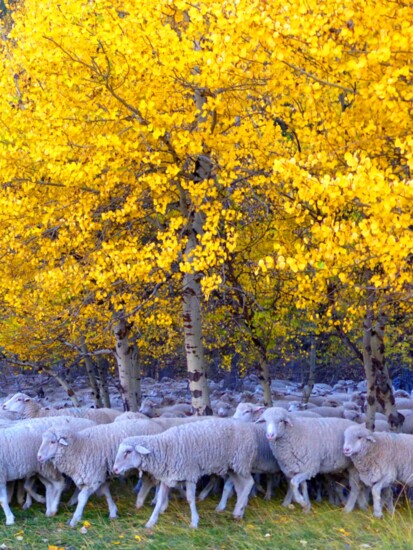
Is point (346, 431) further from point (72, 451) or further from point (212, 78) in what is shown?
point (212, 78)

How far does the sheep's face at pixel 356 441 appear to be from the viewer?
29.1ft

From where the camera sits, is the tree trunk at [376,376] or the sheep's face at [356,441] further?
the tree trunk at [376,376]

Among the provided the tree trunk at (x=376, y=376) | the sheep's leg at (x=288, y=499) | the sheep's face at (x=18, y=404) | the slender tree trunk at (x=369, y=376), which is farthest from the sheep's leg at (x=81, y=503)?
the slender tree trunk at (x=369, y=376)

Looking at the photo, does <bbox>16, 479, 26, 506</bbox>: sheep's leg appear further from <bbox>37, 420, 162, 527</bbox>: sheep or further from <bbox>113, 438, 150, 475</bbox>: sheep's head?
<bbox>113, 438, 150, 475</bbox>: sheep's head

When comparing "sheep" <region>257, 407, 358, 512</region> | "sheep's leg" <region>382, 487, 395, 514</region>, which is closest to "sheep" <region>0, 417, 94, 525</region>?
"sheep" <region>257, 407, 358, 512</region>

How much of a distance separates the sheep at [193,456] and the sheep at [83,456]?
66 cm

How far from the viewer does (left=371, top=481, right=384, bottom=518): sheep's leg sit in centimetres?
866

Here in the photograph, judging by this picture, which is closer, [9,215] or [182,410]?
[9,215]

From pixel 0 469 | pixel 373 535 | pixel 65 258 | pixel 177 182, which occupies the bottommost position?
pixel 373 535

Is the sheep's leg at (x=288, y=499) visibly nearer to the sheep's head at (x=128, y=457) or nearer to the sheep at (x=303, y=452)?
the sheep at (x=303, y=452)

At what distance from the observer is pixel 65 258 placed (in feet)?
38.8

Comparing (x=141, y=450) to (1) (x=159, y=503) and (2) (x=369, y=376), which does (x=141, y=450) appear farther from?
(2) (x=369, y=376)

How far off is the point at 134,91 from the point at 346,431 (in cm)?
581

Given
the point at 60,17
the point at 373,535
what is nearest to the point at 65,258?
the point at 60,17
